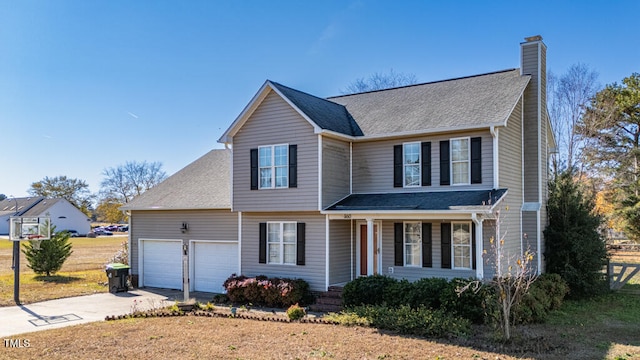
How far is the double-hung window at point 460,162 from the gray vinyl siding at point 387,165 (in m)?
0.17

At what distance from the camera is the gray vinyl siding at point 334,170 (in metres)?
16.2

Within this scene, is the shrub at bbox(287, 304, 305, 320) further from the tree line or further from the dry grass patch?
the tree line

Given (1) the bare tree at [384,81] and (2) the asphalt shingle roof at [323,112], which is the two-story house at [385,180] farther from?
(1) the bare tree at [384,81]

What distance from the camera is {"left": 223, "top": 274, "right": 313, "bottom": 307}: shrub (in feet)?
51.5

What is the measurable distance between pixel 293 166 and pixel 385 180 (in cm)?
322

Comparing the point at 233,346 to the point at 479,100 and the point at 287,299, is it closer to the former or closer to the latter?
the point at 287,299

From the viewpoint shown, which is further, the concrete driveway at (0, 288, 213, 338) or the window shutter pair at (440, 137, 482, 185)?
the window shutter pair at (440, 137, 482, 185)

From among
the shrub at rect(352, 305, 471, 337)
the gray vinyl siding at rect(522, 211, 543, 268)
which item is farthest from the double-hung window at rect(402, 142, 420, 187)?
the shrub at rect(352, 305, 471, 337)

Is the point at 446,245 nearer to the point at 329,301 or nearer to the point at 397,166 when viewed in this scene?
the point at 397,166

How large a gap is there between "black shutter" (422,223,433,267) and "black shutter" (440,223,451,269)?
43cm

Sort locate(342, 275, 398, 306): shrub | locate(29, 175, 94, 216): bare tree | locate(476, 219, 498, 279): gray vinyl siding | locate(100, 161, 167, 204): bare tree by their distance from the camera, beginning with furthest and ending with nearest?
locate(29, 175, 94, 216): bare tree → locate(100, 161, 167, 204): bare tree → locate(476, 219, 498, 279): gray vinyl siding → locate(342, 275, 398, 306): shrub

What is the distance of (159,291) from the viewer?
64.6 feet

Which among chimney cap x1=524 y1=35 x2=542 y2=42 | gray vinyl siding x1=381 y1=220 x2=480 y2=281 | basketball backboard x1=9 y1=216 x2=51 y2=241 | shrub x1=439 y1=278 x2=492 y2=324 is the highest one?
chimney cap x1=524 y1=35 x2=542 y2=42

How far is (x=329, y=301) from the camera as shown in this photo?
15.5 m
